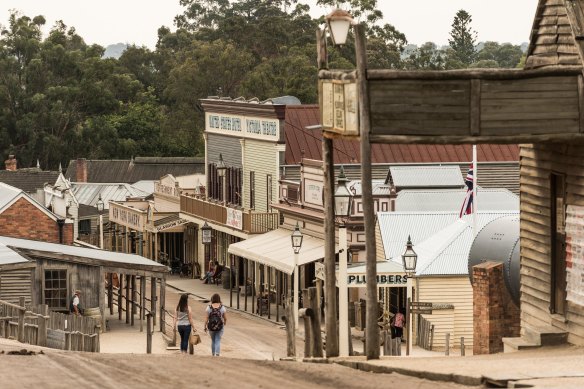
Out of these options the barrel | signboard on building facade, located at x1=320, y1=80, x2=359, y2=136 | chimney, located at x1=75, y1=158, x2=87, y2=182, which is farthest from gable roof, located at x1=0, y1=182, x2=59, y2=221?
signboard on building facade, located at x1=320, y1=80, x2=359, y2=136

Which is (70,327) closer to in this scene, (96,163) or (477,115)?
(477,115)

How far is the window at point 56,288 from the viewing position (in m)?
38.2

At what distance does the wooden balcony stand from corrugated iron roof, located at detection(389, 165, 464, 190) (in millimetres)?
5383

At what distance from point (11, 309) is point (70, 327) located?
1330 mm

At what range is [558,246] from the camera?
67.5ft

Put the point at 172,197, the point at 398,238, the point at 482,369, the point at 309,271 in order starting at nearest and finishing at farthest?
the point at 482,369
the point at 398,238
the point at 309,271
the point at 172,197

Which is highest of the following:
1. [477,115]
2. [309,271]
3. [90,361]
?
[477,115]

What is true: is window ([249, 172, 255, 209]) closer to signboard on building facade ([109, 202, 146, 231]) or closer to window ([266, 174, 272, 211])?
window ([266, 174, 272, 211])

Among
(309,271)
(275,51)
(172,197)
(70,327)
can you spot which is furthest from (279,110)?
(275,51)

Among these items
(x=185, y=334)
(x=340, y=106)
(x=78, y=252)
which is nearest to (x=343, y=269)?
(x=185, y=334)

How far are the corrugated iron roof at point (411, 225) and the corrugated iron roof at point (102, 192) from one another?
35806 mm

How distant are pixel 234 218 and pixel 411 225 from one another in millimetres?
→ 14236

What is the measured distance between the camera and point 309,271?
159 ft

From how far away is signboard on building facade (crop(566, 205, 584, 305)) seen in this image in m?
19.4
